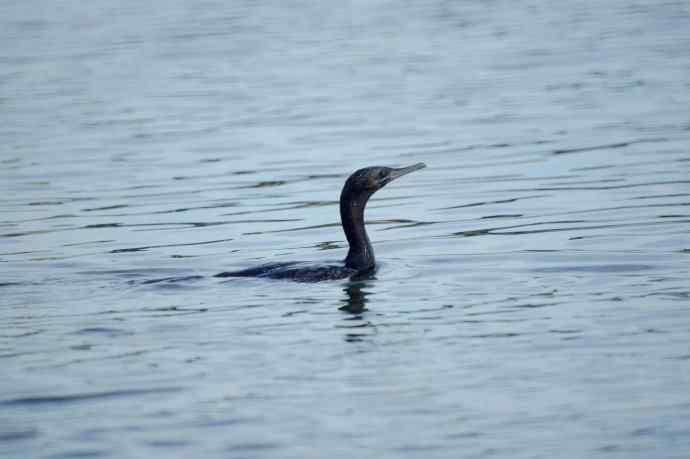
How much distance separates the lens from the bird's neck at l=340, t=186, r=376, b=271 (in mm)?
12430

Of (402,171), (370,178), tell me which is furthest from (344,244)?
(402,171)

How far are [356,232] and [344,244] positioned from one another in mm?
1695

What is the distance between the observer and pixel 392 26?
3288 centimetres

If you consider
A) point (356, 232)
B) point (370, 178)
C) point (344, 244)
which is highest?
point (370, 178)

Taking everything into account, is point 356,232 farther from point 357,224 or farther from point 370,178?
point 370,178

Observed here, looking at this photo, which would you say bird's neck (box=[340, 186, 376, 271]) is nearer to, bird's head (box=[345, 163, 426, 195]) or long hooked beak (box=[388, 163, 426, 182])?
bird's head (box=[345, 163, 426, 195])

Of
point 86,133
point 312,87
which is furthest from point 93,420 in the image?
point 312,87

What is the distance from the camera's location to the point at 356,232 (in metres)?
12.6

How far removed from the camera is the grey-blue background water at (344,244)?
798 centimetres

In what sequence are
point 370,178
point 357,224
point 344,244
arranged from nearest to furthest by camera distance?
point 357,224, point 370,178, point 344,244

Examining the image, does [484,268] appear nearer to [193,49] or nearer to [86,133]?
[86,133]

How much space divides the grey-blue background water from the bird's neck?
9.9 inches

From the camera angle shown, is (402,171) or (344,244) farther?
(344,244)

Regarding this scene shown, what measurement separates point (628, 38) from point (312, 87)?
246 inches
